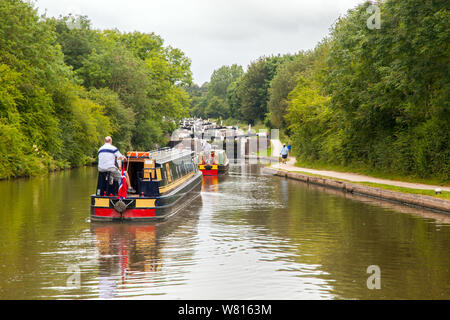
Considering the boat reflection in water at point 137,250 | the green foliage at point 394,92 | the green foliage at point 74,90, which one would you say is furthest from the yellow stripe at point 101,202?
the green foliage at point 74,90

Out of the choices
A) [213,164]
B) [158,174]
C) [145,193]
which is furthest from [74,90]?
[145,193]

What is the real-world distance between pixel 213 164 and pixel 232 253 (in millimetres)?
26135

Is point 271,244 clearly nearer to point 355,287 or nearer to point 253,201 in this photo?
point 355,287

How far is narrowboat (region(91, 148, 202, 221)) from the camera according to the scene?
1583 centimetres

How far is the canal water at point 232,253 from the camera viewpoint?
8992mm

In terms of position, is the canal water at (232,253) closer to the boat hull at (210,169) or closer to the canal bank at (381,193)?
the canal bank at (381,193)

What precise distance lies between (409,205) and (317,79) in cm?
2936

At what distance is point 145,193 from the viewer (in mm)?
16828

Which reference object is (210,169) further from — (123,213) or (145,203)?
(123,213)

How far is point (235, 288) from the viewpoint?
9031 mm

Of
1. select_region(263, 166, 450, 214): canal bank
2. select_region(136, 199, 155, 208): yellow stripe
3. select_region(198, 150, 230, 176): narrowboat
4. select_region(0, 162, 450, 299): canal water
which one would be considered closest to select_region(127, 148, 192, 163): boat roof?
select_region(0, 162, 450, 299): canal water

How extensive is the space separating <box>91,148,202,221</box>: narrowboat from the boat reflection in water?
0.93 feet

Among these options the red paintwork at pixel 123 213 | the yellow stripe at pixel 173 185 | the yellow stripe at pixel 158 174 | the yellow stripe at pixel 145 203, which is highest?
the yellow stripe at pixel 158 174

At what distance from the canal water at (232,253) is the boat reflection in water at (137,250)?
0.08 ft
